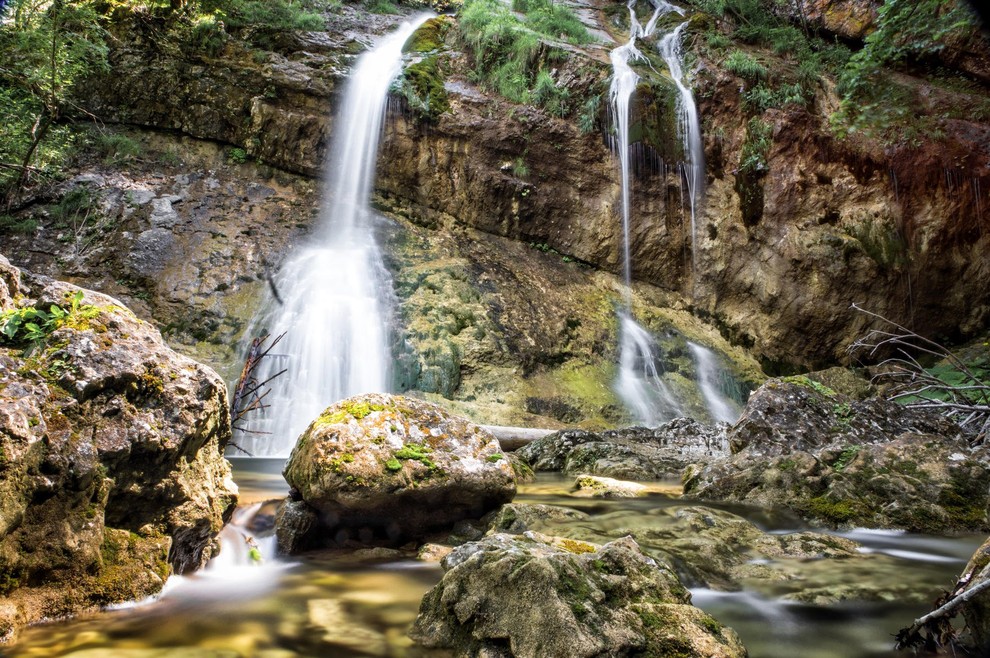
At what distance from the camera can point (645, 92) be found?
1432 cm

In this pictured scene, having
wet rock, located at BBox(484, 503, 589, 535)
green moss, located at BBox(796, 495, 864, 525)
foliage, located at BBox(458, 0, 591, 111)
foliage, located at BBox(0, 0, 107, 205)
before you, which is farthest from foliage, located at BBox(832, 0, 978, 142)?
foliage, located at BBox(0, 0, 107, 205)

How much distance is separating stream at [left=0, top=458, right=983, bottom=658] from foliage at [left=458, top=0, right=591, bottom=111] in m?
12.9

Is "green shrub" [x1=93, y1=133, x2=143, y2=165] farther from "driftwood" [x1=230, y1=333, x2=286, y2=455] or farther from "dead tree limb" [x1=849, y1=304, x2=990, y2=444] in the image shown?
"dead tree limb" [x1=849, y1=304, x2=990, y2=444]

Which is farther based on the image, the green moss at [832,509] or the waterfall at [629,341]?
the waterfall at [629,341]

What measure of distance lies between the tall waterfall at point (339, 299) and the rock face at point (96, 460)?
5.45m

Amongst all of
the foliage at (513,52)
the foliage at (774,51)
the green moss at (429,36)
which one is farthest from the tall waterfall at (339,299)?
the foliage at (774,51)

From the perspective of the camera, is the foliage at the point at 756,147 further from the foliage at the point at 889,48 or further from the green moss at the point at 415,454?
the green moss at the point at 415,454

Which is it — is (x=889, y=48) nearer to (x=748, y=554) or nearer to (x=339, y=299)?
(x=748, y=554)

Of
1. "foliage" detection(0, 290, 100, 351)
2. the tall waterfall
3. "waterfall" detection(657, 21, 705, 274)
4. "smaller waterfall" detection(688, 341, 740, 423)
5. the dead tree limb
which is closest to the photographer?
"foliage" detection(0, 290, 100, 351)

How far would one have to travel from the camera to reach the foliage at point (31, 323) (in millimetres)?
2693

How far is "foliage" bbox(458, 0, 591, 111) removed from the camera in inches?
570

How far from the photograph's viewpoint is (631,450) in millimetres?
7543

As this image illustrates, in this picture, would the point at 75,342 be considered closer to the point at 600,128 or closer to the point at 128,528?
the point at 128,528

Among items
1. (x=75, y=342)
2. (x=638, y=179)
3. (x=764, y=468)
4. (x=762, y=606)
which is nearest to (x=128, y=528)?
(x=75, y=342)
